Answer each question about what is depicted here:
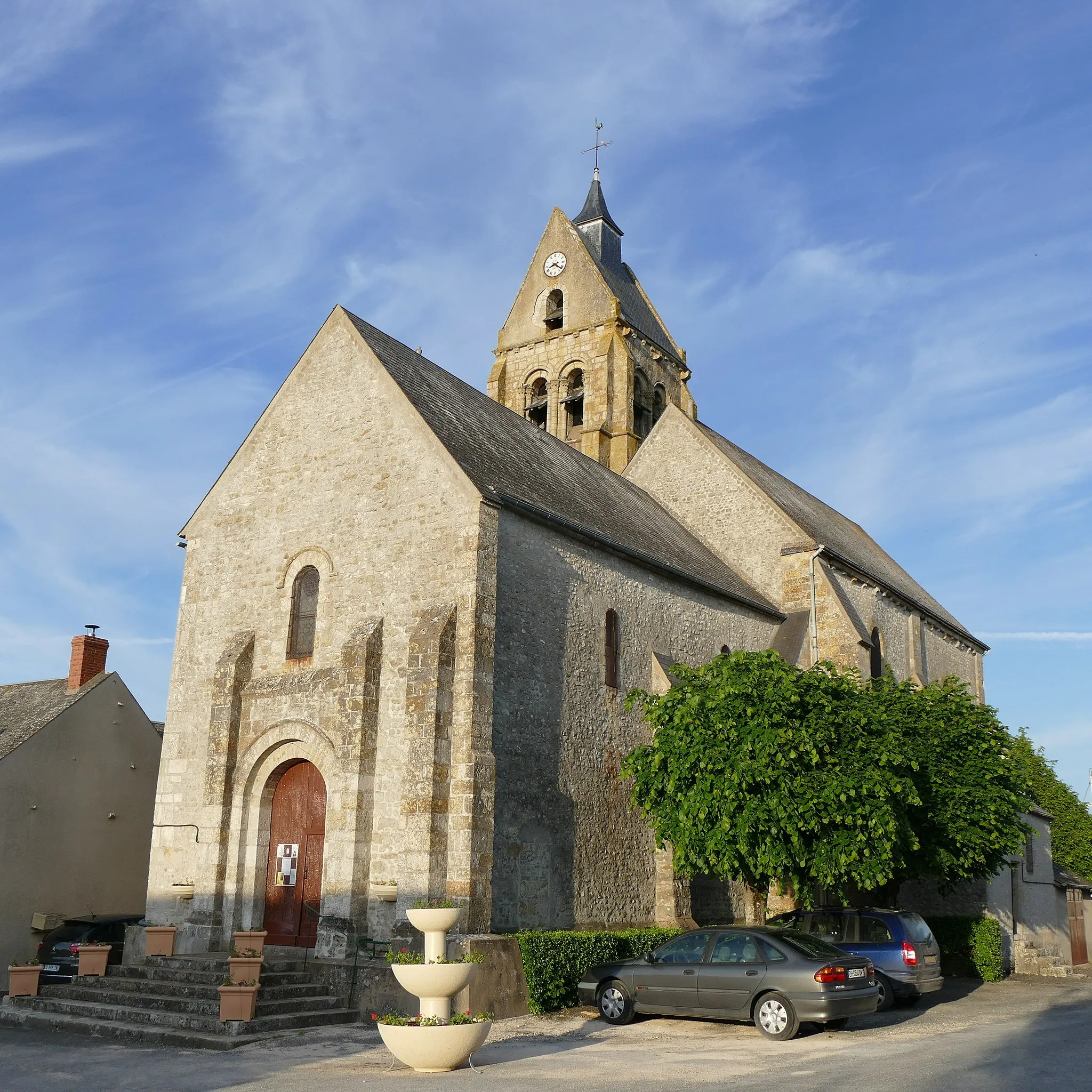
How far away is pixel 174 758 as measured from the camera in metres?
18.3

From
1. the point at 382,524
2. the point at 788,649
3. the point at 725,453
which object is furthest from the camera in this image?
the point at 725,453

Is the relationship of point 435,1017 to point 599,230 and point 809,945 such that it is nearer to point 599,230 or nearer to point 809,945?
point 809,945

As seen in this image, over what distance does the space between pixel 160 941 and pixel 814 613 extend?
48.5 feet

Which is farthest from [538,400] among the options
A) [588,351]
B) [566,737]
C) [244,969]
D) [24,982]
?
[244,969]

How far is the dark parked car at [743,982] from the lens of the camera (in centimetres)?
1211

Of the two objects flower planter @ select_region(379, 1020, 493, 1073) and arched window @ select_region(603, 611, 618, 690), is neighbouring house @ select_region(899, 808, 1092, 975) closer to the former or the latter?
arched window @ select_region(603, 611, 618, 690)

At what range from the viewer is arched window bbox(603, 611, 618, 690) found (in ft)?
59.9

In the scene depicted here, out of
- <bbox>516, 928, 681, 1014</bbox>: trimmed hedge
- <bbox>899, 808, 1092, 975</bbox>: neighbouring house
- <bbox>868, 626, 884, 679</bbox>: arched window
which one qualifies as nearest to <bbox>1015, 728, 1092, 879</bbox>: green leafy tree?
<bbox>899, 808, 1092, 975</bbox>: neighbouring house

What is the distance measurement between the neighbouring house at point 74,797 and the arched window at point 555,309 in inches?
658

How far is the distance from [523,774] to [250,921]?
16.1 feet

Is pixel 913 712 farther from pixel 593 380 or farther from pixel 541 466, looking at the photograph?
pixel 593 380

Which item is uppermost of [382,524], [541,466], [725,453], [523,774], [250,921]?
[725,453]

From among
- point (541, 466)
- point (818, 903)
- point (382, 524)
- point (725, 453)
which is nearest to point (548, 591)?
point (382, 524)

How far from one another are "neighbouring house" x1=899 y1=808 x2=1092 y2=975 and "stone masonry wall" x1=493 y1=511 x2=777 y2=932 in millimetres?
8293
